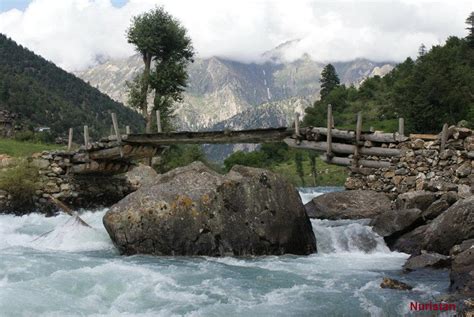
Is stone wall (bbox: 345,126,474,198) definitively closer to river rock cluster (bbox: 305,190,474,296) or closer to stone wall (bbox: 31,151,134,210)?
river rock cluster (bbox: 305,190,474,296)

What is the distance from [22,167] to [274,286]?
59.1 ft

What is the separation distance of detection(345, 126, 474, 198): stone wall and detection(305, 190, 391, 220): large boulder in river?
0.81 meters

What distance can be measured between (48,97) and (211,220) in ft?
480

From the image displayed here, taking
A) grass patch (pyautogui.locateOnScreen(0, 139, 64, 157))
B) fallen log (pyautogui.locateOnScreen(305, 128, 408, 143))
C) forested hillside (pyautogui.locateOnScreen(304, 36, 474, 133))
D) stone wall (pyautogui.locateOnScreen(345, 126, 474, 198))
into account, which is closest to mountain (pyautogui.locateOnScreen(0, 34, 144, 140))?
grass patch (pyautogui.locateOnScreen(0, 139, 64, 157))

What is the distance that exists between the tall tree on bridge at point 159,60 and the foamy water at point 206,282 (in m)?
25.0

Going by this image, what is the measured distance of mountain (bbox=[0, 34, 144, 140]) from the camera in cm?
13100

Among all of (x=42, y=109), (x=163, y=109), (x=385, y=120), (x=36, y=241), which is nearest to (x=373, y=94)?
(x=385, y=120)

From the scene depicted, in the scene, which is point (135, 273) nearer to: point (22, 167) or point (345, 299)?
point (345, 299)

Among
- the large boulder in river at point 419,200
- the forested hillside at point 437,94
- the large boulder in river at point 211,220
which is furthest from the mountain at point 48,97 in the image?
the large boulder in river at point 419,200

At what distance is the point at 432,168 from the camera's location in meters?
18.7

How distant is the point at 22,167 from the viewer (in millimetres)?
24875

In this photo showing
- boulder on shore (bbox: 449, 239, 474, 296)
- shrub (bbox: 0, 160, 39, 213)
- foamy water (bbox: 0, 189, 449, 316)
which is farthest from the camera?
shrub (bbox: 0, 160, 39, 213)

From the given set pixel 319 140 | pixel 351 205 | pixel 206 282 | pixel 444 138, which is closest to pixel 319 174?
pixel 319 140

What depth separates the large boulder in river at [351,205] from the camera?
63.4ft
